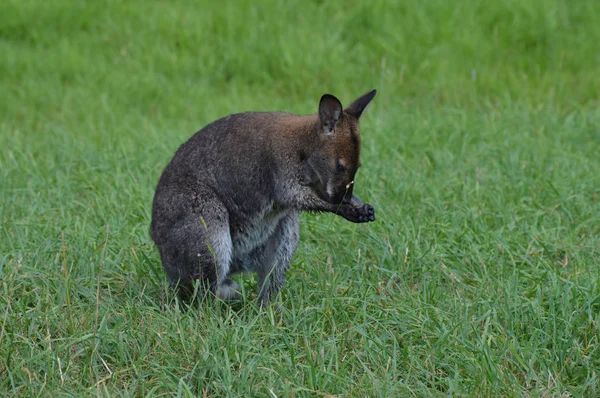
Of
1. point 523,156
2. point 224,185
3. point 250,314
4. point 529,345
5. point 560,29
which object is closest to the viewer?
point 529,345

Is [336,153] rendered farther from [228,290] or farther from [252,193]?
[228,290]

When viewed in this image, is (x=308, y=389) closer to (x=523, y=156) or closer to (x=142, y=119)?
(x=523, y=156)

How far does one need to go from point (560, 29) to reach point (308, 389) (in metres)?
A: 7.05

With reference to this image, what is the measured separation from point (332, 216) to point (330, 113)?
51.2 inches

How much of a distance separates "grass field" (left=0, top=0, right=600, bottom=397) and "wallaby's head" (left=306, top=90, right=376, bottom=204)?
0.50m

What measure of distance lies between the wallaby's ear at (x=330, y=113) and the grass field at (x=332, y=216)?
809mm

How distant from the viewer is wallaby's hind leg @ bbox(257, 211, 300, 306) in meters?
4.59

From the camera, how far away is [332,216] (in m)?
5.52

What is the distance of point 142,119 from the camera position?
8258 millimetres

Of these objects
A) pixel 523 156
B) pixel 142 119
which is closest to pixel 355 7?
pixel 142 119

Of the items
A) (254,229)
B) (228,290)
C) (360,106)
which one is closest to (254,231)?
(254,229)

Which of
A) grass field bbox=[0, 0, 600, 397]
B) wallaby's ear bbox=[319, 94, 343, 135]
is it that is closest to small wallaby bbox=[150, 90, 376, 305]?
wallaby's ear bbox=[319, 94, 343, 135]

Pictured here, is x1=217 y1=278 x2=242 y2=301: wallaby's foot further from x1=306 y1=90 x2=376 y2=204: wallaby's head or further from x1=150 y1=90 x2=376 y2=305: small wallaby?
x1=306 y1=90 x2=376 y2=204: wallaby's head

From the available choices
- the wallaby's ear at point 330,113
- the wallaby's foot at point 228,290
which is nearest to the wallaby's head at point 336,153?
the wallaby's ear at point 330,113
